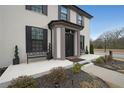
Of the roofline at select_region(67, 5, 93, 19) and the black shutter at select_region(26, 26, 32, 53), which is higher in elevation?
the roofline at select_region(67, 5, 93, 19)

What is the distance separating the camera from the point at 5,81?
4891 millimetres

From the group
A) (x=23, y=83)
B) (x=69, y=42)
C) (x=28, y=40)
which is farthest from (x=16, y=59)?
(x=69, y=42)

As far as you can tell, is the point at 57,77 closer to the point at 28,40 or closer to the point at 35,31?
the point at 28,40

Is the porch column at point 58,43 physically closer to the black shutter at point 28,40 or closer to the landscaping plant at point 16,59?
the black shutter at point 28,40

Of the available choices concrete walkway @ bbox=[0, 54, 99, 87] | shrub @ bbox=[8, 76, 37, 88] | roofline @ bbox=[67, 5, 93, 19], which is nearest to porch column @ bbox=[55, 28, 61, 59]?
concrete walkway @ bbox=[0, 54, 99, 87]

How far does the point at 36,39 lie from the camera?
33.4ft

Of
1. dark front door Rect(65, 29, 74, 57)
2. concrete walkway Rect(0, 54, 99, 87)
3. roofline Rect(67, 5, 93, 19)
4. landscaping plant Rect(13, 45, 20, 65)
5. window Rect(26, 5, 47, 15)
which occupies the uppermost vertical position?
roofline Rect(67, 5, 93, 19)

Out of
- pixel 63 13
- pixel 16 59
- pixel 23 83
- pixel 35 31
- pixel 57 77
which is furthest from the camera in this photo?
pixel 63 13

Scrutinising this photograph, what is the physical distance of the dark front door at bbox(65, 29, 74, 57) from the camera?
11906 mm

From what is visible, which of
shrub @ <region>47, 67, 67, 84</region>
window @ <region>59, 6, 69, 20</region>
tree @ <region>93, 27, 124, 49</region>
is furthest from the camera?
tree @ <region>93, 27, 124, 49</region>

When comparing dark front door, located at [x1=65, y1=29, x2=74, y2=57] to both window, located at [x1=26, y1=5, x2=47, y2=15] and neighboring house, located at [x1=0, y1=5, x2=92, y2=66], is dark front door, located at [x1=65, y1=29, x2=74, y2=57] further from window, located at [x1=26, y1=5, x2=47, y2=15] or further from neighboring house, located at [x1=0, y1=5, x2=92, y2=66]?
window, located at [x1=26, y1=5, x2=47, y2=15]

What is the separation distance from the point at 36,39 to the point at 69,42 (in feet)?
11.1
